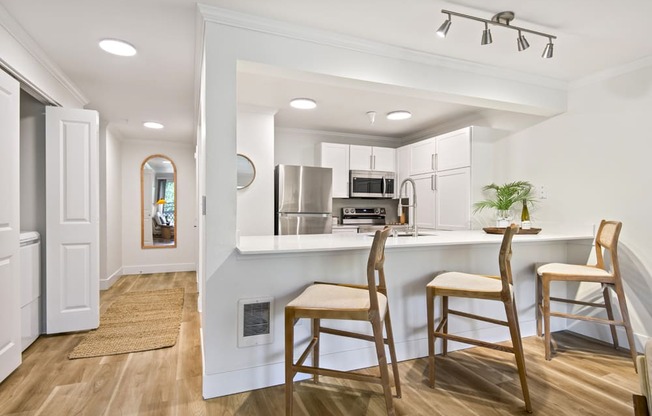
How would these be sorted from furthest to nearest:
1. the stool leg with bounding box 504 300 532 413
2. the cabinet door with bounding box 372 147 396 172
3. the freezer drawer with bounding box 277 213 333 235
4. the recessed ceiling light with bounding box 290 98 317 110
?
the cabinet door with bounding box 372 147 396 172 → the freezer drawer with bounding box 277 213 333 235 → the recessed ceiling light with bounding box 290 98 317 110 → the stool leg with bounding box 504 300 532 413

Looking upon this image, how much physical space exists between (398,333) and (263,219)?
2.09 m

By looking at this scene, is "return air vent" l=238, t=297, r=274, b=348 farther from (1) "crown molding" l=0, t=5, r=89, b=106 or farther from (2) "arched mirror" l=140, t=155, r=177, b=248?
(2) "arched mirror" l=140, t=155, r=177, b=248

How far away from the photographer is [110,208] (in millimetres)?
4664

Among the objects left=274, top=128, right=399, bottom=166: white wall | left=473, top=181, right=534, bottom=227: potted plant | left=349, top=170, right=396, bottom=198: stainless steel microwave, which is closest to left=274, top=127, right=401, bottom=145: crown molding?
left=274, top=128, right=399, bottom=166: white wall

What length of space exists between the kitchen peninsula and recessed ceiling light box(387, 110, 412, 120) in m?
1.92

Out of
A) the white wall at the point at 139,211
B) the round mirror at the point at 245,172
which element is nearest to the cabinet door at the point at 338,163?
the round mirror at the point at 245,172

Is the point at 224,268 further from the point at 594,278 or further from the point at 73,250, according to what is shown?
the point at 594,278

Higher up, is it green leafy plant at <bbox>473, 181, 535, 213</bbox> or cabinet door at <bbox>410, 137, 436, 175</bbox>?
cabinet door at <bbox>410, 137, 436, 175</bbox>

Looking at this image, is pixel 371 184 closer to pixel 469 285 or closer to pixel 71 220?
pixel 469 285

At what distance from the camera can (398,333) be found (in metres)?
2.42

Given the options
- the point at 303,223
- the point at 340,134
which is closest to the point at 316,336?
the point at 303,223

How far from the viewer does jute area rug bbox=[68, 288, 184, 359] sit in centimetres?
270

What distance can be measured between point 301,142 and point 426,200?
193cm

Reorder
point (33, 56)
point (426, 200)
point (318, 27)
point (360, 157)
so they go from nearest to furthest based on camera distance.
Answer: point (318, 27)
point (33, 56)
point (426, 200)
point (360, 157)
